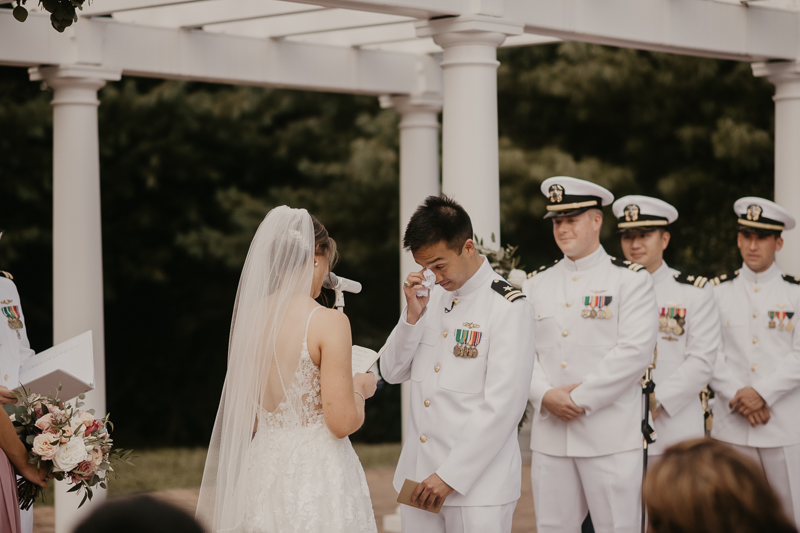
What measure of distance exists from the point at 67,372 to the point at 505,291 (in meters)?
2.09

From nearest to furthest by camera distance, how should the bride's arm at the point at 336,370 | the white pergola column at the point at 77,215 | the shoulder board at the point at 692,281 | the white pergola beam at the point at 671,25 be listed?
the bride's arm at the point at 336,370
the shoulder board at the point at 692,281
the white pergola beam at the point at 671,25
the white pergola column at the point at 77,215

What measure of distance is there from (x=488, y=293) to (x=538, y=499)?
165 cm

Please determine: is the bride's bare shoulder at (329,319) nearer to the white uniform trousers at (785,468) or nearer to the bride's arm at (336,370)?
the bride's arm at (336,370)

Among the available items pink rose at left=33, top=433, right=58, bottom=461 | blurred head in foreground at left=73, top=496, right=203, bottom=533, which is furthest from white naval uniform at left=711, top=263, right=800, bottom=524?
blurred head in foreground at left=73, top=496, right=203, bottom=533

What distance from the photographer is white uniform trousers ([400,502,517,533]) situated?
4.29 metres

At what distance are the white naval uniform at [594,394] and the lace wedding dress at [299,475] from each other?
69.3 inches

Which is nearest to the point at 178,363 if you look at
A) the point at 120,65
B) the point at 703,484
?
the point at 120,65

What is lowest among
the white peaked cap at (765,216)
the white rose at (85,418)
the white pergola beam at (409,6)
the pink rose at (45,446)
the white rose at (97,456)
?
the white rose at (97,456)

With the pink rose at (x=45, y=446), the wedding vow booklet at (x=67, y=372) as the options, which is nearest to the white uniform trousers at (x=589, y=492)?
the wedding vow booklet at (x=67, y=372)

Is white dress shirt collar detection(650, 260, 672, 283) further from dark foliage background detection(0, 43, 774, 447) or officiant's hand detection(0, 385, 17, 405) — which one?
dark foliage background detection(0, 43, 774, 447)

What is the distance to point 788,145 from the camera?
8.50 meters

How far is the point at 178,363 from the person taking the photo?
17672mm

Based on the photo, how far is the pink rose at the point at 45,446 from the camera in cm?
420

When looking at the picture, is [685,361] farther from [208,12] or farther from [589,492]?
[208,12]
